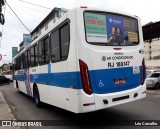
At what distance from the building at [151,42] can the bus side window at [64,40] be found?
90.0 feet

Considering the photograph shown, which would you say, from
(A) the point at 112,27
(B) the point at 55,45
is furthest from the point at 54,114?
(A) the point at 112,27

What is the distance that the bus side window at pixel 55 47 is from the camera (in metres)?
6.75

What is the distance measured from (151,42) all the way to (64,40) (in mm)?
73971

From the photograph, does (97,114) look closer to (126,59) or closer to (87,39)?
(126,59)

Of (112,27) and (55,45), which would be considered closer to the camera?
(112,27)

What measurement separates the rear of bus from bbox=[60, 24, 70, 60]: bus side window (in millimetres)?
559

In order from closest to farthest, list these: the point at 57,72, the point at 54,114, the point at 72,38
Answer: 1. the point at 72,38
2. the point at 57,72
3. the point at 54,114

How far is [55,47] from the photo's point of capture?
6.97 m

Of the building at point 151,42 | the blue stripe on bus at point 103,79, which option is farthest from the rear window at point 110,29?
the building at point 151,42

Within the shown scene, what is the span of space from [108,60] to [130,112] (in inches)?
114

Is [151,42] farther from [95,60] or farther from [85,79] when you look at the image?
[85,79]

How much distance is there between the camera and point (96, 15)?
5945 millimetres

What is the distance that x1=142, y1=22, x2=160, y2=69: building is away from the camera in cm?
3297

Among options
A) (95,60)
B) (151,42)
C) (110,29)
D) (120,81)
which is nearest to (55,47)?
(95,60)
